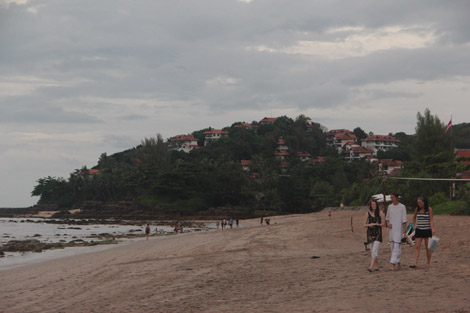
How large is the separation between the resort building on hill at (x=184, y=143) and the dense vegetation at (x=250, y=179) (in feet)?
46.5

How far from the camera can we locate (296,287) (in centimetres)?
859

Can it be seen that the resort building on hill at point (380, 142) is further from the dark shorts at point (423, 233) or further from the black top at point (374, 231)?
the dark shorts at point (423, 233)

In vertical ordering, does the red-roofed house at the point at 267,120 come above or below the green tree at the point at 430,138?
above

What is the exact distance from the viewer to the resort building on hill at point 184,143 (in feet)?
463

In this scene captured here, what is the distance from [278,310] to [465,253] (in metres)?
7.56

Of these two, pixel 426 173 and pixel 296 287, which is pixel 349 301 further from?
pixel 426 173

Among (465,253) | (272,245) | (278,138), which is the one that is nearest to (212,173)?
(278,138)

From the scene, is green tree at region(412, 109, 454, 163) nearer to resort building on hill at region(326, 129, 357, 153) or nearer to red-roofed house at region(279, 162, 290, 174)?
red-roofed house at region(279, 162, 290, 174)

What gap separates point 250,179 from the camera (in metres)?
95.1

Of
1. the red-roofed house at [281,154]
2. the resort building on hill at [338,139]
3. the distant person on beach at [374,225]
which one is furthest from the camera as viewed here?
the resort building on hill at [338,139]

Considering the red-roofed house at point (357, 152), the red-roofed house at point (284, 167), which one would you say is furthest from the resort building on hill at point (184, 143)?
the red-roofed house at point (357, 152)

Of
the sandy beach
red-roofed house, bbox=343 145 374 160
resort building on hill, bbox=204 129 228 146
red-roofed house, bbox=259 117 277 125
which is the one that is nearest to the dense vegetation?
red-roofed house, bbox=343 145 374 160

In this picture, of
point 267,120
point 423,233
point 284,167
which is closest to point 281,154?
point 284,167

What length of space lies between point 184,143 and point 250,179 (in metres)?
53.8
